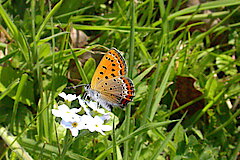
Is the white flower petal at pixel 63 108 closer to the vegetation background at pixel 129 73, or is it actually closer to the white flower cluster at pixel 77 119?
the white flower cluster at pixel 77 119

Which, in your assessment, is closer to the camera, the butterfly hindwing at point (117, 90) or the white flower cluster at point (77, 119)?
the white flower cluster at point (77, 119)

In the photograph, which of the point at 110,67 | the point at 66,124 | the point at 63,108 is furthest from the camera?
the point at 110,67

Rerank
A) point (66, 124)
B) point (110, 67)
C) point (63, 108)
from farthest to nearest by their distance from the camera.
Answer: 1. point (110, 67)
2. point (63, 108)
3. point (66, 124)

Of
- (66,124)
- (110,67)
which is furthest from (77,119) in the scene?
(110,67)

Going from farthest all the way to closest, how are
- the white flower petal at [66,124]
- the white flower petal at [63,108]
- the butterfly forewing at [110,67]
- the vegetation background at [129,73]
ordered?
the vegetation background at [129,73], the butterfly forewing at [110,67], the white flower petal at [63,108], the white flower petal at [66,124]

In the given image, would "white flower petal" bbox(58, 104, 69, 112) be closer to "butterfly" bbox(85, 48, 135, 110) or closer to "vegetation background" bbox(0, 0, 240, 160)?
"butterfly" bbox(85, 48, 135, 110)

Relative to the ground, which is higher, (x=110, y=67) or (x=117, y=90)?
(x=110, y=67)

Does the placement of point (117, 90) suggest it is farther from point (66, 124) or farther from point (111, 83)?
point (66, 124)

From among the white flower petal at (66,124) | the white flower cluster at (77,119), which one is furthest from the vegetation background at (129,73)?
the white flower petal at (66,124)
